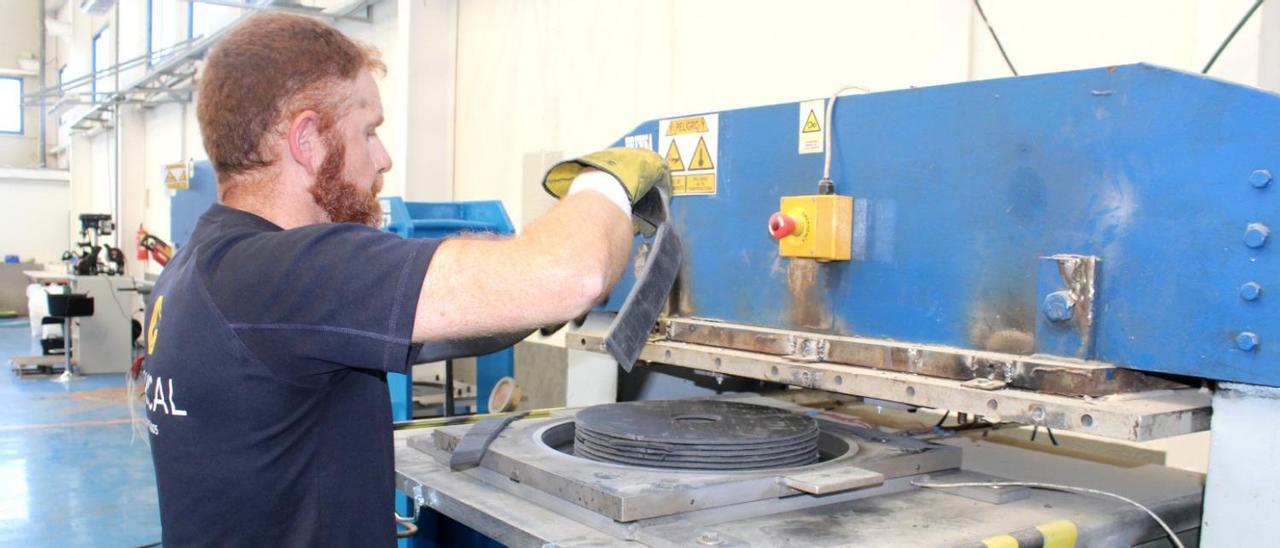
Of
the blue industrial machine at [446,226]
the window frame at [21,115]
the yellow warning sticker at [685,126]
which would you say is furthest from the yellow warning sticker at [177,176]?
the window frame at [21,115]

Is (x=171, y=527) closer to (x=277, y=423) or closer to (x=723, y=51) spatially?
(x=277, y=423)

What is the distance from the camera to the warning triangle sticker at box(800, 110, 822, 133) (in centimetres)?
125

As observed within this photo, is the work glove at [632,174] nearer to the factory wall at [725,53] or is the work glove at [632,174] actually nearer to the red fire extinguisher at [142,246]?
the factory wall at [725,53]

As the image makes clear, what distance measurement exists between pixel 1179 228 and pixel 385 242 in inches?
29.6

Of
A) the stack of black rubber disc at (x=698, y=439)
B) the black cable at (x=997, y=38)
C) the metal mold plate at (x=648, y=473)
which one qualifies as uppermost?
the black cable at (x=997, y=38)

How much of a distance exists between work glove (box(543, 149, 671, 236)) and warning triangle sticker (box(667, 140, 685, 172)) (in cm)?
37

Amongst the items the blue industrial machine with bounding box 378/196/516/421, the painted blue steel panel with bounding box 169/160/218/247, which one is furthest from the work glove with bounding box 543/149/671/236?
the painted blue steel panel with bounding box 169/160/218/247

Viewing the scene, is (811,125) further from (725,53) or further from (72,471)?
(72,471)

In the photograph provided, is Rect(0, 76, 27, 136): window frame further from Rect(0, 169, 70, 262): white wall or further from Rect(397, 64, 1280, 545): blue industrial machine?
Rect(397, 64, 1280, 545): blue industrial machine

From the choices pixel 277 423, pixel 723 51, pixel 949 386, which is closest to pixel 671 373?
pixel 949 386

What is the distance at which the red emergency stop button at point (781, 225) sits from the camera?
3.99 ft

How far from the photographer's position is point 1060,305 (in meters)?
0.98

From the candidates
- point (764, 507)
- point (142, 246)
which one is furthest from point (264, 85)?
point (142, 246)

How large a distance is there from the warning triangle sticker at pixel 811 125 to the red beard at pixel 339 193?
1.86ft
